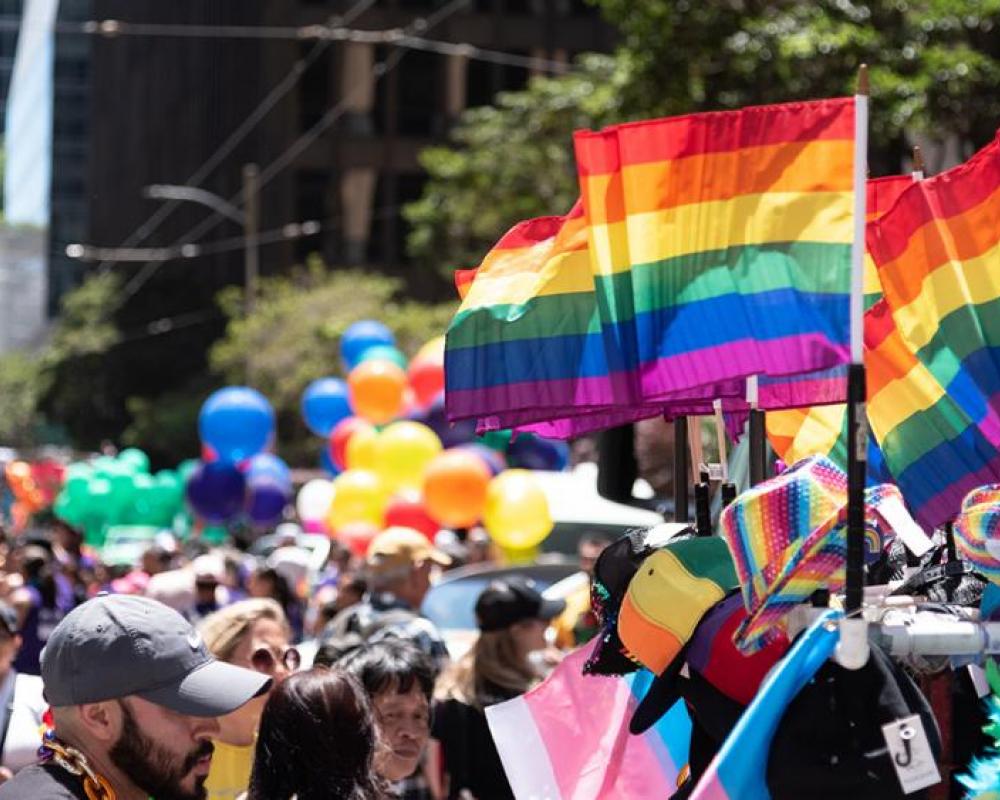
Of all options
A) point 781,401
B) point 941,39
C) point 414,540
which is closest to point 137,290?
point 941,39

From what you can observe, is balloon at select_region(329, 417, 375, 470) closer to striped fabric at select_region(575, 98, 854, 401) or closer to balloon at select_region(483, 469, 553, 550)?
balloon at select_region(483, 469, 553, 550)

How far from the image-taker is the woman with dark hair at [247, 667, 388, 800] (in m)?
4.32

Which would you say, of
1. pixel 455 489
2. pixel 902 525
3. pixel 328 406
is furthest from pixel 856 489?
pixel 328 406

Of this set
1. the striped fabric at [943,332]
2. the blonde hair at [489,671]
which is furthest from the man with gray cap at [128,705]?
the blonde hair at [489,671]

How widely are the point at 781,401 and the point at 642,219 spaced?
94 centimetres

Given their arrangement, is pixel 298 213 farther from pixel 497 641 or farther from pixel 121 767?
pixel 121 767

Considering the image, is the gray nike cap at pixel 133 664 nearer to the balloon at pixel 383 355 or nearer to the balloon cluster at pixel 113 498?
the balloon at pixel 383 355

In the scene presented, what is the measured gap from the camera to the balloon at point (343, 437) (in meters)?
22.0

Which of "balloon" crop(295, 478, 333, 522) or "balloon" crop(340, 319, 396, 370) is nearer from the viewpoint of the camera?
"balloon" crop(340, 319, 396, 370)

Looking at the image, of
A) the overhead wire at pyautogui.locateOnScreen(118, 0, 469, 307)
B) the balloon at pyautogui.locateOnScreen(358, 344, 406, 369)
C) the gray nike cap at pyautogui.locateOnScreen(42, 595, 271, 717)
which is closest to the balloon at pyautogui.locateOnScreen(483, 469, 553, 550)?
the balloon at pyautogui.locateOnScreen(358, 344, 406, 369)

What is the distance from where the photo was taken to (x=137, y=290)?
6744 cm

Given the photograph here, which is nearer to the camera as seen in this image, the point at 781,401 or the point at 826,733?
the point at 826,733

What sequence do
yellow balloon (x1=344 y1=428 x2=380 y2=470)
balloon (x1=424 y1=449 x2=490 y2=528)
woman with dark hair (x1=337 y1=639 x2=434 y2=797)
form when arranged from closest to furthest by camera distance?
woman with dark hair (x1=337 y1=639 x2=434 y2=797) → balloon (x1=424 y1=449 x2=490 y2=528) → yellow balloon (x1=344 y1=428 x2=380 y2=470)

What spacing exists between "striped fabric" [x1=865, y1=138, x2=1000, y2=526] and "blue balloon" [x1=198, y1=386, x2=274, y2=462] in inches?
849
